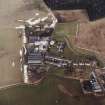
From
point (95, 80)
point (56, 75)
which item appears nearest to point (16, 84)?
point (56, 75)

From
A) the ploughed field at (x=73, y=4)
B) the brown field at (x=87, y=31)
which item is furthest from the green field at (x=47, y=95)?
the ploughed field at (x=73, y=4)

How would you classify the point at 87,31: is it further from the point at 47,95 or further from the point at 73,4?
the point at 47,95

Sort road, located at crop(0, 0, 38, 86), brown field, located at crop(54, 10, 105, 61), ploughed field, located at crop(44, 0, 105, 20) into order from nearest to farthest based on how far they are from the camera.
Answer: road, located at crop(0, 0, 38, 86) → brown field, located at crop(54, 10, 105, 61) → ploughed field, located at crop(44, 0, 105, 20)

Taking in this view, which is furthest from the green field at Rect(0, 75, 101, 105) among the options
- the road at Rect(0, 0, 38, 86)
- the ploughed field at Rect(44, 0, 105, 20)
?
the ploughed field at Rect(44, 0, 105, 20)

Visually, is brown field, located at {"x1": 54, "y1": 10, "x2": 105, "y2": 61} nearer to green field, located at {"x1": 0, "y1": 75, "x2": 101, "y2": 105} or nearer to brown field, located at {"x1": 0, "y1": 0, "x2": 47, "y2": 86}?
brown field, located at {"x1": 0, "y1": 0, "x2": 47, "y2": 86}

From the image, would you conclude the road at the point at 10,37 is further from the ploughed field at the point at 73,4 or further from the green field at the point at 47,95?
the ploughed field at the point at 73,4

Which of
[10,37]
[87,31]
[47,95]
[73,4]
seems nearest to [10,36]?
[10,37]
